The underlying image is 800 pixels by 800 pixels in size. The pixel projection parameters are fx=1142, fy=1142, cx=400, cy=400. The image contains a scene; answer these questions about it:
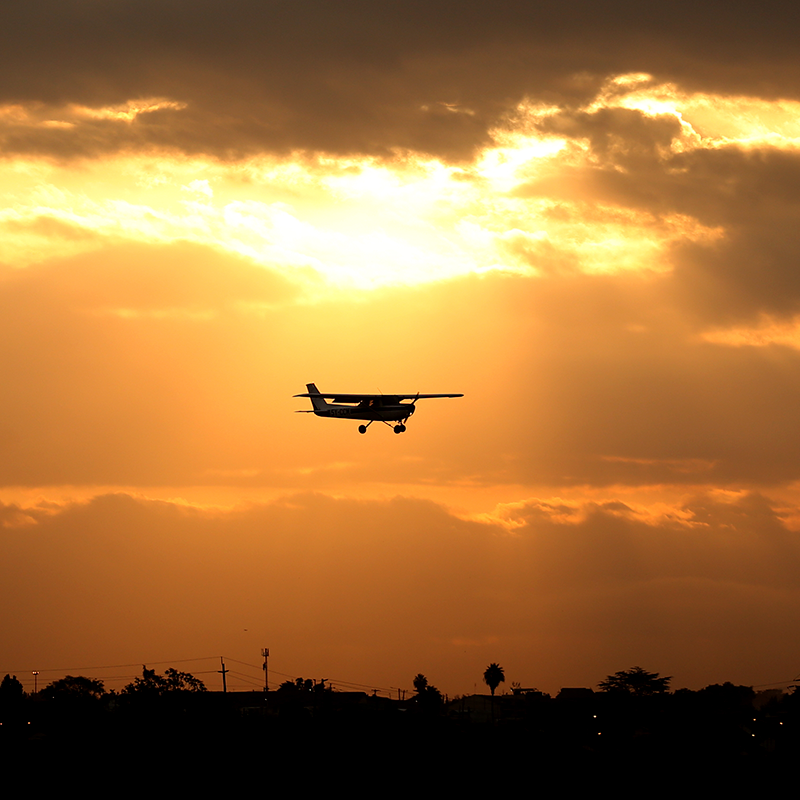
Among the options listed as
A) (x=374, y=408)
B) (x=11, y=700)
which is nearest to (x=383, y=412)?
(x=374, y=408)

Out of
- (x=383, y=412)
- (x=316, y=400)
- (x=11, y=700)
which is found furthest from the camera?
(x=11, y=700)

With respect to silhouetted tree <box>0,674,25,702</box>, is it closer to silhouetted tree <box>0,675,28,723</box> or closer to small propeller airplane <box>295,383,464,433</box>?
silhouetted tree <box>0,675,28,723</box>

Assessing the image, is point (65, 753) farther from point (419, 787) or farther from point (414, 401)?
point (414, 401)

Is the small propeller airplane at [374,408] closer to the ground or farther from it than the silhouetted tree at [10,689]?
farther from it

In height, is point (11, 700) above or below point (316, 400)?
below

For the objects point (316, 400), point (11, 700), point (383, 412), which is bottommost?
point (11, 700)

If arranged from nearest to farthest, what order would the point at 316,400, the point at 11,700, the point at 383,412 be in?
the point at 383,412
the point at 316,400
the point at 11,700

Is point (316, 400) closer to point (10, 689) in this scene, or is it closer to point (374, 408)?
point (374, 408)

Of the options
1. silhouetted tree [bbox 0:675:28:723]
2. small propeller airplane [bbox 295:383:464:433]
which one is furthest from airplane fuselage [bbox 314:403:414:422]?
silhouetted tree [bbox 0:675:28:723]

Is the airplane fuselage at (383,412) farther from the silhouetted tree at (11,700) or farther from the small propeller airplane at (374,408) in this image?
the silhouetted tree at (11,700)

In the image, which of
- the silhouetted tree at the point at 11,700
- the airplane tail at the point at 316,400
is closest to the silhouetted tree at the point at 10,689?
the silhouetted tree at the point at 11,700

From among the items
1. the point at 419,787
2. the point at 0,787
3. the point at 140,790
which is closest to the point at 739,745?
the point at 419,787
